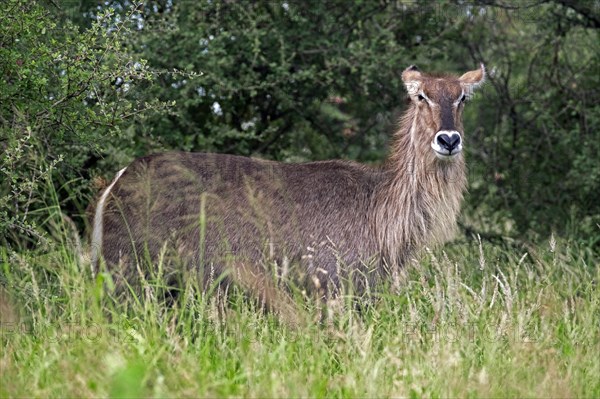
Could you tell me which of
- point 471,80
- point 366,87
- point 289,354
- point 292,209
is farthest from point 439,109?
point 289,354

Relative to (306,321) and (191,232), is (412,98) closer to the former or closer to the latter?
(191,232)

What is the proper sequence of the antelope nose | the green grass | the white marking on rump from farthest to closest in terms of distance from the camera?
the antelope nose, the white marking on rump, the green grass

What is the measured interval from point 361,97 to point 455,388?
4958mm

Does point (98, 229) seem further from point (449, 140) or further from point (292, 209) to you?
point (449, 140)

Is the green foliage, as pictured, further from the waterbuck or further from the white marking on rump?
the waterbuck

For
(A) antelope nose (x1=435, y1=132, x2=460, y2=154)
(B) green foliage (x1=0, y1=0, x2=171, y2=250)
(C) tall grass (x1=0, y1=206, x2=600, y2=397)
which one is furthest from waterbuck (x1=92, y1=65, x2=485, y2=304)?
(C) tall grass (x1=0, y1=206, x2=600, y2=397)

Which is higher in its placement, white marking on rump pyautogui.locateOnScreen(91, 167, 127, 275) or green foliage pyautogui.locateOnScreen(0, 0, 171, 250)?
green foliage pyautogui.locateOnScreen(0, 0, 171, 250)

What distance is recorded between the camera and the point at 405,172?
573 cm

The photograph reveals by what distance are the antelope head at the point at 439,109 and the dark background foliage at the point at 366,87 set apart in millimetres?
1443

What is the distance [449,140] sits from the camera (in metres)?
5.32

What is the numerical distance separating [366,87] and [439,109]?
182 cm

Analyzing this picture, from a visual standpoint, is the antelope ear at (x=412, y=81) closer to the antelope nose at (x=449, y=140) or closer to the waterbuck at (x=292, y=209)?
the waterbuck at (x=292, y=209)

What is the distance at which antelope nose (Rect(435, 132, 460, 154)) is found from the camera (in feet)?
17.5

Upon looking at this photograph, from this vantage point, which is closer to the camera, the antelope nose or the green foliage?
the green foliage
